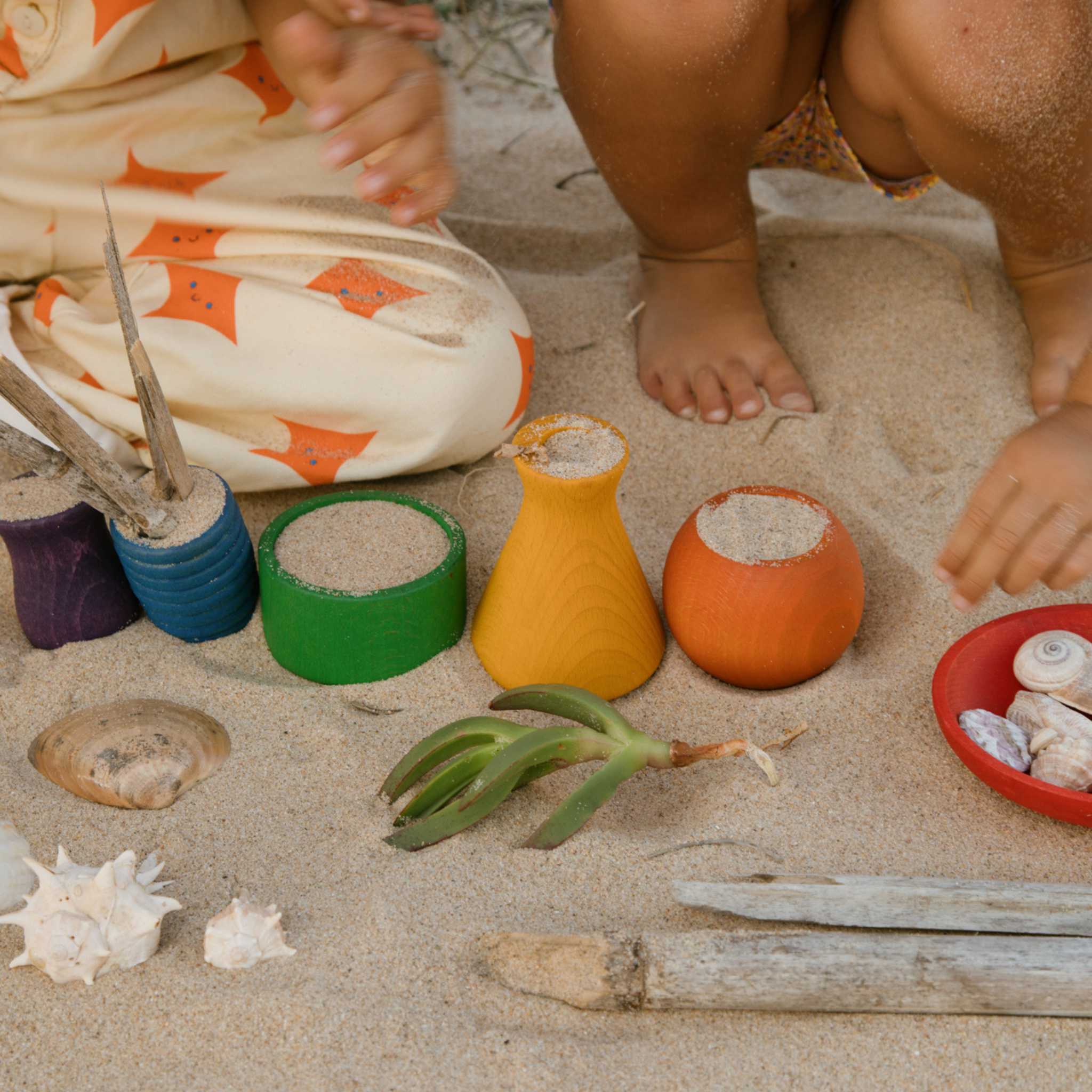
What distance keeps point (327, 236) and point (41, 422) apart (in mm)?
611

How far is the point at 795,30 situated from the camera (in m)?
1.69

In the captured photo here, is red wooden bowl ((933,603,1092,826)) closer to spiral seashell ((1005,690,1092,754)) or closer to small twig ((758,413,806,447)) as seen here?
spiral seashell ((1005,690,1092,754))

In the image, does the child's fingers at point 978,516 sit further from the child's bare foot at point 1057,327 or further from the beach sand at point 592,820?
the child's bare foot at point 1057,327

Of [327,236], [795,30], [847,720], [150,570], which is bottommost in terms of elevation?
[847,720]

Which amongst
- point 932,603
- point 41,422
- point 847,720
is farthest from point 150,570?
point 932,603

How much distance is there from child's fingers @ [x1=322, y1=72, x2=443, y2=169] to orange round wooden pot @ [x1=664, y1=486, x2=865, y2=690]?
0.55 m

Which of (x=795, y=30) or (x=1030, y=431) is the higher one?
(x=795, y=30)

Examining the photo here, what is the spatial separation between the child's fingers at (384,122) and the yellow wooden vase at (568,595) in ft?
1.14

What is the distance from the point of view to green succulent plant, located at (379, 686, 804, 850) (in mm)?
1131

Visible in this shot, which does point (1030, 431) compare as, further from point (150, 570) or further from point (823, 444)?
point (150, 570)

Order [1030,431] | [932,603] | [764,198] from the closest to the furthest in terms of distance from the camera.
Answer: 1. [1030,431]
2. [932,603]
3. [764,198]

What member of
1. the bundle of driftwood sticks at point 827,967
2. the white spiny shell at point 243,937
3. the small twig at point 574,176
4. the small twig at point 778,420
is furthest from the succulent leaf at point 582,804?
the small twig at point 574,176

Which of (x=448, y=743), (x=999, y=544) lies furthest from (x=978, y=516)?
(x=448, y=743)

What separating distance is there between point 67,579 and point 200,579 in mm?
165
